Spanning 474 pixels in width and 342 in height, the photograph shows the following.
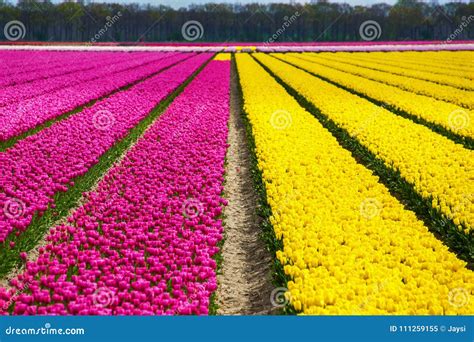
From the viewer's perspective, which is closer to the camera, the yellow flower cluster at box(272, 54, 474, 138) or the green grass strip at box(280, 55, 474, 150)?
the green grass strip at box(280, 55, 474, 150)

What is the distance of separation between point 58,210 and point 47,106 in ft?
35.5

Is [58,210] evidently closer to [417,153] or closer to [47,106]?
[417,153]

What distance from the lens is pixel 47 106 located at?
18719 millimetres

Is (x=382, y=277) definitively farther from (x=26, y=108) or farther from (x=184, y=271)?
(x=26, y=108)

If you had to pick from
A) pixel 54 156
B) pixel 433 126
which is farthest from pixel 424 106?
pixel 54 156

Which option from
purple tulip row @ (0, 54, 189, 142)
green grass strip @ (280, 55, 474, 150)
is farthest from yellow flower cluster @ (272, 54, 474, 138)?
purple tulip row @ (0, 54, 189, 142)

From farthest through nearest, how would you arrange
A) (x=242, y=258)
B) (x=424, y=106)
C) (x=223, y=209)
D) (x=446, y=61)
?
1. (x=446, y=61)
2. (x=424, y=106)
3. (x=223, y=209)
4. (x=242, y=258)

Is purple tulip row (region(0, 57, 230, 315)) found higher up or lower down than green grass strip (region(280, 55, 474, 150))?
lower down

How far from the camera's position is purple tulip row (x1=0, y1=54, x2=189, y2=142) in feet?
49.2

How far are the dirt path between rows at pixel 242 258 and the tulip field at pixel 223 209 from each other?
0.24ft

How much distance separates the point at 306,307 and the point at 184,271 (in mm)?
1608

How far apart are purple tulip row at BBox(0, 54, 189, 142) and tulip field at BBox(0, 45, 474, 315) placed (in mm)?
117

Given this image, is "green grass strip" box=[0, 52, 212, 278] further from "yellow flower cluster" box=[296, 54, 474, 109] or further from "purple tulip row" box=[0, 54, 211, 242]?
"yellow flower cluster" box=[296, 54, 474, 109]

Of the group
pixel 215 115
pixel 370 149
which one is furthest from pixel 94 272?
pixel 215 115
